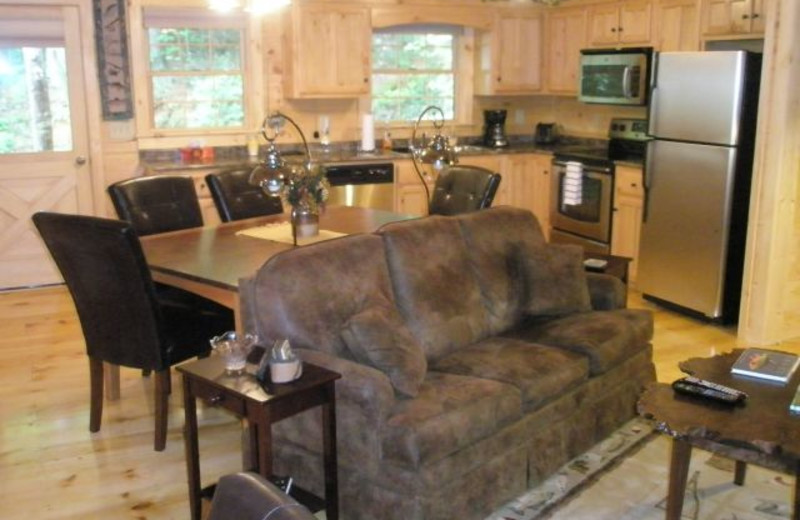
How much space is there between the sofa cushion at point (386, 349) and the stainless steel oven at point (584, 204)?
146 inches

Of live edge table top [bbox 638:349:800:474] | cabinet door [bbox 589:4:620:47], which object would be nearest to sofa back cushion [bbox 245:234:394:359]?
live edge table top [bbox 638:349:800:474]

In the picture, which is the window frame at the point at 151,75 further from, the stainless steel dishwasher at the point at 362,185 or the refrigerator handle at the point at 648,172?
the refrigerator handle at the point at 648,172

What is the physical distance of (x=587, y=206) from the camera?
6.48 m

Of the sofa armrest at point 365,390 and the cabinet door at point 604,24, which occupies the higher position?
the cabinet door at point 604,24

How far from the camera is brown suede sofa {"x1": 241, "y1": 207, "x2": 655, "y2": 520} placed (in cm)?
271

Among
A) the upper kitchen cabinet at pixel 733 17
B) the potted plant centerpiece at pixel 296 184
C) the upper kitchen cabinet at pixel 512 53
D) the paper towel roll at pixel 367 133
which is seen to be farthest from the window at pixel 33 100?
the upper kitchen cabinet at pixel 733 17

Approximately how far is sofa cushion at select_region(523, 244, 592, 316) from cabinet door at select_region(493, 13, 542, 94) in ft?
12.4

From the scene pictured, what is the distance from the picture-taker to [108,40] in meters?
6.07

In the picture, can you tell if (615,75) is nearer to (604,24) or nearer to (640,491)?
(604,24)

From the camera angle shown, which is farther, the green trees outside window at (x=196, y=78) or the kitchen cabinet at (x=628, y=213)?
the green trees outside window at (x=196, y=78)

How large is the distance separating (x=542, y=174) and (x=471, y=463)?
181 inches

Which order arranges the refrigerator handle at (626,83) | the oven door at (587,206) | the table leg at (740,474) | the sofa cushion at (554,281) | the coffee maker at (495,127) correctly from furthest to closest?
1. the coffee maker at (495,127)
2. the oven door at (587,206)
3. the refrigerator handle at (626,83)
4. the sofa cushion at (554,281)
5. the table leg at (740,474)

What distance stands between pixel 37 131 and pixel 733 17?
4992 millimetres

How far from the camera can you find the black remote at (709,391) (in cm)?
276
